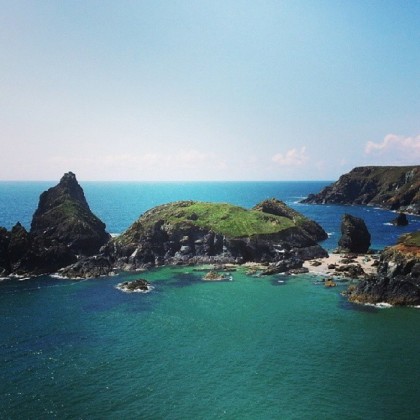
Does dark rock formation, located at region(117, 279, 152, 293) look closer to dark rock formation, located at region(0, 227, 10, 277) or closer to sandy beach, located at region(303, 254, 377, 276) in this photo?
dark rock formation, located at region(0, 227, 10, 277)

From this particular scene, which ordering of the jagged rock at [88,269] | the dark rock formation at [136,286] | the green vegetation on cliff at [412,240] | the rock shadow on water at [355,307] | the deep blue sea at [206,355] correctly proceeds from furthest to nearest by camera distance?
the jagged rock at [88,269] < the green vegetation on cliff at [412,240] < the dark rock formation at [136,286] < the rock shadow on water at [355,307] < the deep blue sea at [206,355]

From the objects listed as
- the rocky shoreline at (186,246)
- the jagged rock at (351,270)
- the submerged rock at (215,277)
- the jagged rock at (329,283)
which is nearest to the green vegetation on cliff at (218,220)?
the rocky shoreline at (186,246)

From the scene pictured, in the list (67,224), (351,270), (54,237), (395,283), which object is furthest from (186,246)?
(395,283)

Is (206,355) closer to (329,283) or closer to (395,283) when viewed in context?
(395,283)

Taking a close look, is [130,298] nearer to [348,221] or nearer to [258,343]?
[258,343]

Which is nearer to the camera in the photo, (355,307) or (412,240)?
(355,307)

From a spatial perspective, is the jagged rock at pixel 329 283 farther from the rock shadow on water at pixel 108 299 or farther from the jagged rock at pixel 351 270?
the rock shadow on water at pixel 108 299
